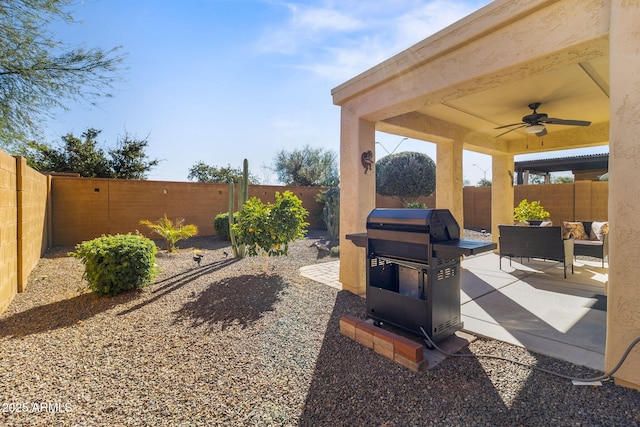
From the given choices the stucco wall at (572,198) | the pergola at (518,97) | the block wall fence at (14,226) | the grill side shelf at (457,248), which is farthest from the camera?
the stucco wall at (572,198)

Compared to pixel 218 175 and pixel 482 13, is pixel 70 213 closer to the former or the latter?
pixel 482 13

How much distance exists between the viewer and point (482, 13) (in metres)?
2.83

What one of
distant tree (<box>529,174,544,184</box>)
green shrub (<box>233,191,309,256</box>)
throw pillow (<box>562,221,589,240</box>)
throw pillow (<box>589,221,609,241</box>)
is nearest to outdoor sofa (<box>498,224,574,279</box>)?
throw pillow (<box>589,221,609,241</box>)

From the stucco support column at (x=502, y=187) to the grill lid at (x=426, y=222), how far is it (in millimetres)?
6739

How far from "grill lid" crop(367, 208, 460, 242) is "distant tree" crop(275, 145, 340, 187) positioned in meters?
20.8

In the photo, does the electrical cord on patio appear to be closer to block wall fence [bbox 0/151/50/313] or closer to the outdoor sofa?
the outdoor sofa

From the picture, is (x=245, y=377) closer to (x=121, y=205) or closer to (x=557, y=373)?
(x=557, y=373)

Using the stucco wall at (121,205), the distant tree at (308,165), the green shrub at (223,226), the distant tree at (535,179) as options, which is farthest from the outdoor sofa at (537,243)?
the distant tree at (535,179)

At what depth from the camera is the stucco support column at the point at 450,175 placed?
663 centimetres

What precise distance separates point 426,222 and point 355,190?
203 centimetres

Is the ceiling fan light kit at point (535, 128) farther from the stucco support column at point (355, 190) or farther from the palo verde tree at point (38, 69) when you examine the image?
the palo verde tree at point (38, 69)

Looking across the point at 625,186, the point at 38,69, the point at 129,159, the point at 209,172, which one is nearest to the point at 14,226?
the point at 38,69

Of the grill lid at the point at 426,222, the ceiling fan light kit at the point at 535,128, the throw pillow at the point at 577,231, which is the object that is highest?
the ceiling fan light kit at the point at 535,128

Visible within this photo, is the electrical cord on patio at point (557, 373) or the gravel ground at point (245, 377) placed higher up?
the electrical cord on patio at point (557, 373)
